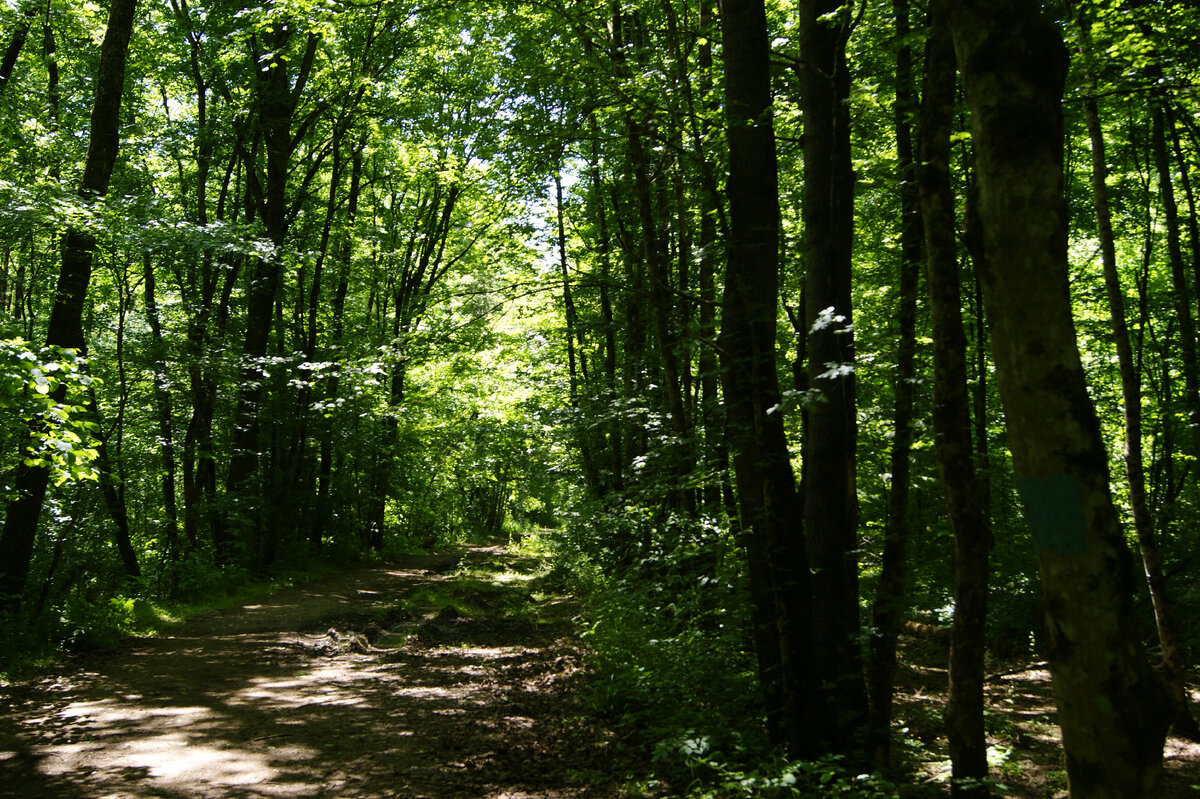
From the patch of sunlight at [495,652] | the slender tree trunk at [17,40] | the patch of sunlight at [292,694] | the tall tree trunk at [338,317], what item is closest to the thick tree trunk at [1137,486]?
the patch of sunlight at [495,652]

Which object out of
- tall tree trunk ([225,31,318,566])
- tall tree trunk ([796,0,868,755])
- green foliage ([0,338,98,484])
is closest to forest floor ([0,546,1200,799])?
tall tree trunk ([796,0,868,755])

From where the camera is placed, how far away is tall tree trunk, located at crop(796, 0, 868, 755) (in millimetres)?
5758

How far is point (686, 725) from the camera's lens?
6312mm

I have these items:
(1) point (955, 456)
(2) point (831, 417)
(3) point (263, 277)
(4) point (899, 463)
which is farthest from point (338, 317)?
(1) point (955, 456)

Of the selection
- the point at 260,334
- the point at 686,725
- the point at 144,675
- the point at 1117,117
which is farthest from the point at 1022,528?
the point at 260,334

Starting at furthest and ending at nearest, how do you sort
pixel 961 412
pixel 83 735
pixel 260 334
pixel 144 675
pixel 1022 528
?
1. pixel 260 334
2. pixel 1022 528
3. pixel 144 675
4. pixel 83 735
5. pixel 961 412

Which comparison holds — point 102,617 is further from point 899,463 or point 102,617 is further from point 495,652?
point 899,463

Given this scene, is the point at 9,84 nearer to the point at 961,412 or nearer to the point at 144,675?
the point at 144,675

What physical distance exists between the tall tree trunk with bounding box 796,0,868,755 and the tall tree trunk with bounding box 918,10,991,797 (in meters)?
0.99

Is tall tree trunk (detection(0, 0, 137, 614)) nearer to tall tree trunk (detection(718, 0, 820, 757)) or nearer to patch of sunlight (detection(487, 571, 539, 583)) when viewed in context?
tall tree trunk (detection(718, 0, 820, 757))

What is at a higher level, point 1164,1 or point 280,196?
point 280,196

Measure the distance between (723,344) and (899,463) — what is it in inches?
66.7

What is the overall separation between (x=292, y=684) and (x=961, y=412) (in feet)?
24.9

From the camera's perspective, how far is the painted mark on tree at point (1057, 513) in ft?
7.45
